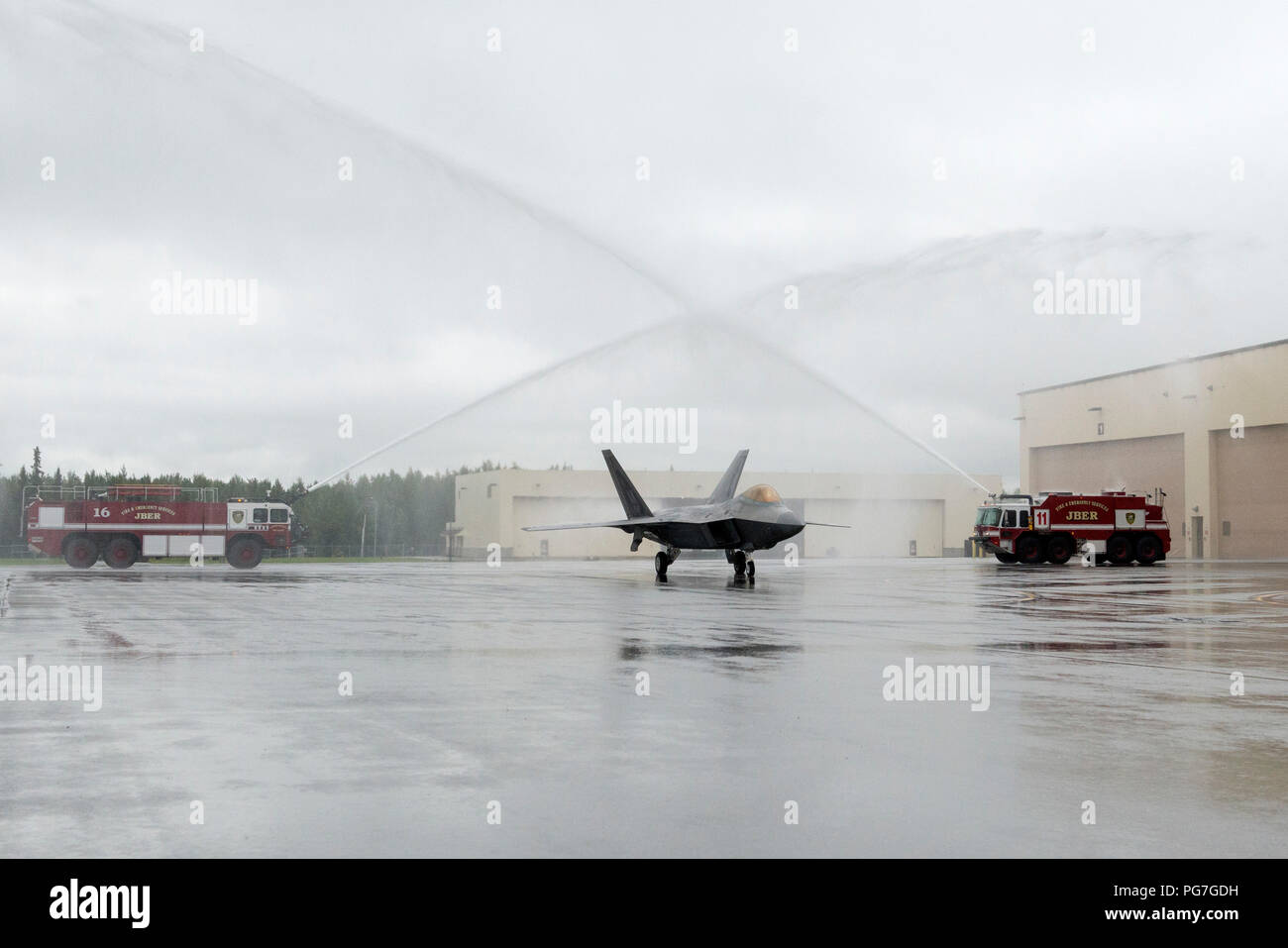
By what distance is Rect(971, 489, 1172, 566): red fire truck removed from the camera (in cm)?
5834

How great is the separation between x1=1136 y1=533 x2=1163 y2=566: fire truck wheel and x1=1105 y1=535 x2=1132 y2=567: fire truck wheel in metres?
0.59

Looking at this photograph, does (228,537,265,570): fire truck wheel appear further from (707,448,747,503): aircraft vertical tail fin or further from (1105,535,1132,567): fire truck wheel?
(1105,535,1132,567): fire truck wheel

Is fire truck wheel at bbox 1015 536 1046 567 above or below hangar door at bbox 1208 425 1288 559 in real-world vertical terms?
below

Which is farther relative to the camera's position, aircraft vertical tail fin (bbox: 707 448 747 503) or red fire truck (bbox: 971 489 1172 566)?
red fire truck (bbox: 971 489 1172 566)

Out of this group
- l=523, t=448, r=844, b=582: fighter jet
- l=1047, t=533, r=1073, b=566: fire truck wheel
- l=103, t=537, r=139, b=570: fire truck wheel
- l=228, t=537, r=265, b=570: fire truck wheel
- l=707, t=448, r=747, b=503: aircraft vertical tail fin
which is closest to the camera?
l=523, t=448, r=844, b=582: fighter jet

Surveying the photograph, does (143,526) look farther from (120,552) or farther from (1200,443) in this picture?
(1200,443)

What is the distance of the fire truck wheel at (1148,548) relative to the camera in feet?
194

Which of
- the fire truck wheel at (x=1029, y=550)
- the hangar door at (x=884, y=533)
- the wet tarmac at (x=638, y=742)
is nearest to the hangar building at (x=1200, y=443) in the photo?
the fire truck wheel at (x=1029, y=550)

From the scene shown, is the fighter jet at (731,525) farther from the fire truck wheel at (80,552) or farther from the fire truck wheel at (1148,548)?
the fire truck wheel at (1148,548)

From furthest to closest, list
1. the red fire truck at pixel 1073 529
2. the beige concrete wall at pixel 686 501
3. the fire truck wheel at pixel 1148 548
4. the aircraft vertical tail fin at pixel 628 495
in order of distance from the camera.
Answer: the beige concrete wall at pixel 686 501, the fire truck wheel at pixel 1148 548, the red fire truck at pixel 1073 529, the aircraft vertical tail fin at pixel 628 495

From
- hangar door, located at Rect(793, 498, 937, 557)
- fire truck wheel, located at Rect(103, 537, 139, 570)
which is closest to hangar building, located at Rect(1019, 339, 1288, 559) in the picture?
hangar door, located at Rect(793, 498, 937, 557)

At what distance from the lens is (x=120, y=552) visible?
168ft

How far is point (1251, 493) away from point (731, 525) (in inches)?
1968

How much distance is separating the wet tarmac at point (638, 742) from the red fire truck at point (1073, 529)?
122ft
